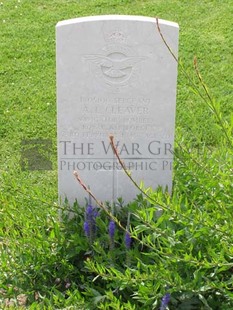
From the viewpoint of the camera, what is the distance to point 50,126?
5504mm

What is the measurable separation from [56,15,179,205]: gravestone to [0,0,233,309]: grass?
167 mm

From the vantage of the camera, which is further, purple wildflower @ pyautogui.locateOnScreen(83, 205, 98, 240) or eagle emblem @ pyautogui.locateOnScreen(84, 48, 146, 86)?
eagle emblem @ pyautogui.locateOnScreen(84, 48, 146, 86)

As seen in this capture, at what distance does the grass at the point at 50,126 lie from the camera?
11.4ft

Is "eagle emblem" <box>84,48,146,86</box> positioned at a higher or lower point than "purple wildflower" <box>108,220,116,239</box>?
higher

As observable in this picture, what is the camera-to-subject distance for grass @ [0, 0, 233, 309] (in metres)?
3.47

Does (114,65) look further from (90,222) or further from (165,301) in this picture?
(165,301)

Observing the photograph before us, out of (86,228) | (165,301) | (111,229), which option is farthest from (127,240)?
(165,301)

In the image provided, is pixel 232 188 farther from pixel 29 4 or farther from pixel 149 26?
pixel 29 4

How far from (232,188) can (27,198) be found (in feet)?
3.83

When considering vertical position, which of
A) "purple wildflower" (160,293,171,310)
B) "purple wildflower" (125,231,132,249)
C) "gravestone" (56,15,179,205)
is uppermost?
"gravestone" (56,15,179,205)

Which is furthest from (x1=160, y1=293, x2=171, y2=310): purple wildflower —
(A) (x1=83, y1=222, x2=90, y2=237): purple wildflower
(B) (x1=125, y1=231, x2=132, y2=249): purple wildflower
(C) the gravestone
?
(C) the gravestone

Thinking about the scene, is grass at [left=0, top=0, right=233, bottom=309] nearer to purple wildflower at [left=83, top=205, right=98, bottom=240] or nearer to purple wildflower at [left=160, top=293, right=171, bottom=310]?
purple wildflower at [left=83, top=205, right=98, bottom=240]

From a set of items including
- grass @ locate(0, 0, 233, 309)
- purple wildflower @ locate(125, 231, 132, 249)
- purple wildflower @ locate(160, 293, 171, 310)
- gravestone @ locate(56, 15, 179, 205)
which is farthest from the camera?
gravestone @ locate(56, 15, 179, 205)

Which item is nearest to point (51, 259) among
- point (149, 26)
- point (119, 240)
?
point (119, 240)
